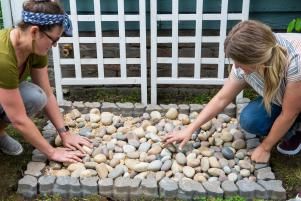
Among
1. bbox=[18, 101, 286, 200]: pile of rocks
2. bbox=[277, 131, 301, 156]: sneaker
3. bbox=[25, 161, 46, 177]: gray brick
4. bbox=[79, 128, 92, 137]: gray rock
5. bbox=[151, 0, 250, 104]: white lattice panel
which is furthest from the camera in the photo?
bbox=[151, 0, 250, 104]: white lattice panel

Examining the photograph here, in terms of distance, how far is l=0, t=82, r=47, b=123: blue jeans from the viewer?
240cm

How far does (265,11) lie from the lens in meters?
3.32

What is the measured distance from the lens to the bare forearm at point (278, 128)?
229 cm

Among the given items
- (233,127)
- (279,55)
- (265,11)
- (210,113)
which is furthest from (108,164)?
(265,11)

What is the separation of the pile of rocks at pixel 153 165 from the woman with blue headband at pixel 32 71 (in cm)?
14

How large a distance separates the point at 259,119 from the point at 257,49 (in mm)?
651

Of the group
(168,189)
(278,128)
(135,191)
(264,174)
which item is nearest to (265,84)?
(278,128)

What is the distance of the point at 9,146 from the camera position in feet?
8.62

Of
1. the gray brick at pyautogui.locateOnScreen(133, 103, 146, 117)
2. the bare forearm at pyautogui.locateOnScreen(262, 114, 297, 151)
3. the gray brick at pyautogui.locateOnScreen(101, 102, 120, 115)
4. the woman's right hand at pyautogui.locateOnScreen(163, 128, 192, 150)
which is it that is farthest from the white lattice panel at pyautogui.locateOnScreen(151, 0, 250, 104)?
the bare forearm at pyautogui.locateOnScreen(262, 114, 297, 151)

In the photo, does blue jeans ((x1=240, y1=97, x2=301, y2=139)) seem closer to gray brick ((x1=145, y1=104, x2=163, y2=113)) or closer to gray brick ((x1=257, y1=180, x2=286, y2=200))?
gray brick ((x1=257, y1=180, x2=286, y2=200))

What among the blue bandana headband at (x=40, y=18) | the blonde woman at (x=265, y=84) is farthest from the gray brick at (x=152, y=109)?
the blue bandana headband at (x=40, y=18)

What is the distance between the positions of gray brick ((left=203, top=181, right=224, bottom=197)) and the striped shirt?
1.89 feet

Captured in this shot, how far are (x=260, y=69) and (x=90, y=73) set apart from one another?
172 cm

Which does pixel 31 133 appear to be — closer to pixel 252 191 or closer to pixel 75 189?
pixel 75 189
